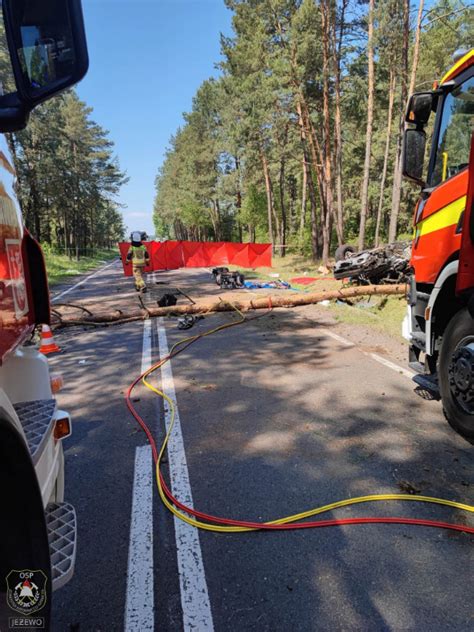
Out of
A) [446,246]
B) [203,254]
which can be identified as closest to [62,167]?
[203,254]

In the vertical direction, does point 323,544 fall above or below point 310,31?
below

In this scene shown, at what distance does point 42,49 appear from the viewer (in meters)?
1.47

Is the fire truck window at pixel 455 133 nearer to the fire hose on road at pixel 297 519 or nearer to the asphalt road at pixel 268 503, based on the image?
the asphalt road at pixel 268 503

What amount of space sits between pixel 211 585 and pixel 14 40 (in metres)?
2.60

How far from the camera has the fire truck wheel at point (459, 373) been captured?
9.96ft

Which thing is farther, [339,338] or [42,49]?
[339,338]

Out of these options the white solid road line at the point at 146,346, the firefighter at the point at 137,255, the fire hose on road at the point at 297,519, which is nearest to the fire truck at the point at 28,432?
the fire hose on road at the point at 297,519

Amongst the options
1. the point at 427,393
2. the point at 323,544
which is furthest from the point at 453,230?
the point at 323,544

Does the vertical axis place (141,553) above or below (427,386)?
below

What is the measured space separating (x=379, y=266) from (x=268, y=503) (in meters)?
9.67

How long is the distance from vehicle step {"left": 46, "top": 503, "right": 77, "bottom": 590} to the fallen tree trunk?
7.41 m

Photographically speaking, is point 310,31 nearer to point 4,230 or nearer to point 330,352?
point 330,352

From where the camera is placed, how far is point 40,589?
1.44 meters

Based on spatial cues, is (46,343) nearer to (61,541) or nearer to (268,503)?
(268,503)
